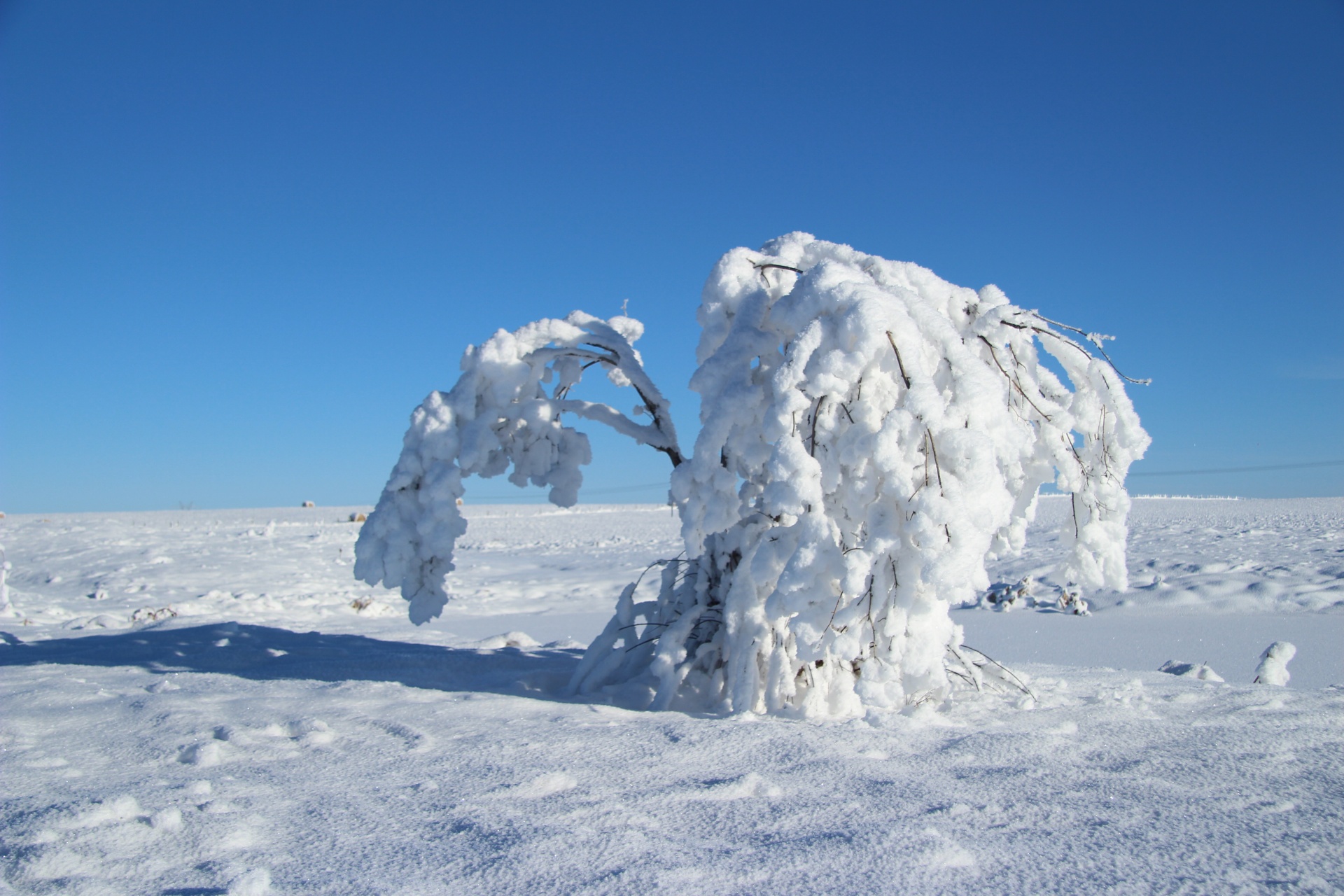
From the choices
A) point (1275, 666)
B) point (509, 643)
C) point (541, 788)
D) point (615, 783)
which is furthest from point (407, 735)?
point (1275, 666)

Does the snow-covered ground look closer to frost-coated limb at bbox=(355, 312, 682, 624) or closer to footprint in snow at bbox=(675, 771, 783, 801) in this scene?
footprint in snow at bbox=(675, 771, 783, 801)

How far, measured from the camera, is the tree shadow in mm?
4848

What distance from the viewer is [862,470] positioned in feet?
10.8

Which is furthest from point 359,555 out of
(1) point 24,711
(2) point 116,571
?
(2) point 116,571

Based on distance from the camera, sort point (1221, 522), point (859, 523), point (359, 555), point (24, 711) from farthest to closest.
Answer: point (1221, 522)
point (359, 555)
point (24, 711)
point (859, 523)

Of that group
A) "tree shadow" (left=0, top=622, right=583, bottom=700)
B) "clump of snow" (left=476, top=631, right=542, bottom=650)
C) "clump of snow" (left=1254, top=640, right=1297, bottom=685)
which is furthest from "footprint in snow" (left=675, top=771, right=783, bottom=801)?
"clump of snow" (left=476, top=631, right=542, bottom=650)

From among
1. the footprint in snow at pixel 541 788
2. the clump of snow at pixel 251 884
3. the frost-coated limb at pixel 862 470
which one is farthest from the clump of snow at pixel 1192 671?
the clump of snow at pixel 251 884

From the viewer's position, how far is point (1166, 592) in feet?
28.7

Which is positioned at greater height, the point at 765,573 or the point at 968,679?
the point at 765,573

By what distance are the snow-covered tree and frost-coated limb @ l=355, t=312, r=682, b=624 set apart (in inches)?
Answer: 0.5

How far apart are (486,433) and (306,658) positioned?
2470 mm

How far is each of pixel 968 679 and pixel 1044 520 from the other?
1968cm

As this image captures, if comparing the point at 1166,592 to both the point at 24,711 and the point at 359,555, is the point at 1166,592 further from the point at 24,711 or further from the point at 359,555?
the point at 24,711

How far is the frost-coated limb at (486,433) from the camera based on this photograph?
4605 millimetres
